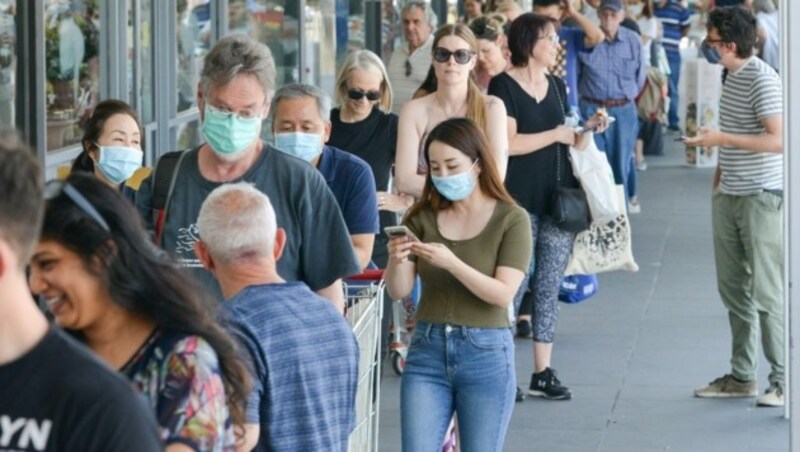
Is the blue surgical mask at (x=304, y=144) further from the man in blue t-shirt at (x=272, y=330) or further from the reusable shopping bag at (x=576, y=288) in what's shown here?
the reusable shopping bag at (x=576, y=288)

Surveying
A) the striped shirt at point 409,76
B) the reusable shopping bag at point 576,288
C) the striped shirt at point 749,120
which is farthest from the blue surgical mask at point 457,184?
the striped shirt at point 409,76

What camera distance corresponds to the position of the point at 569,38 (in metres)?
12.0

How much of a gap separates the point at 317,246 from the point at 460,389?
1141 mm

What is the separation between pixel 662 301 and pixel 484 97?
4815mm

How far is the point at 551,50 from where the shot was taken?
8805 millimetres

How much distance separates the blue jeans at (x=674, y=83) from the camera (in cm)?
2381

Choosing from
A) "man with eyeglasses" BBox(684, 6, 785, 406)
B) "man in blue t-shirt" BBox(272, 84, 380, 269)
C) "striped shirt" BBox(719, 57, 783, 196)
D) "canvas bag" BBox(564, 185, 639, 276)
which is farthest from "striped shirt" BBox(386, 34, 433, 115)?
"man in blue t-shirt" BBox(272, 84, 380, 269)

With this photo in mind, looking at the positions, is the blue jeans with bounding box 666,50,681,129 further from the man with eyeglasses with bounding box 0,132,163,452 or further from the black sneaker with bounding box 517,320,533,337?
the man with eyeglasses with bounding box 0,132,163,452

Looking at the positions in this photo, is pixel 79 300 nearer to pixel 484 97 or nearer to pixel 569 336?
pixel 484 97

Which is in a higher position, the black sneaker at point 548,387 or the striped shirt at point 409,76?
the striped shirt at point 409,76

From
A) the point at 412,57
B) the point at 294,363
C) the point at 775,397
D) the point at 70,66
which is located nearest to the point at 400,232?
the point at 294,363

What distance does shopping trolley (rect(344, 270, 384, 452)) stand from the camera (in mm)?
5293

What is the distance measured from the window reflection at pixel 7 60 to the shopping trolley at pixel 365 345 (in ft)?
10.8

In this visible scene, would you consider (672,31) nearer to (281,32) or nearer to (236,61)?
(281,32)
